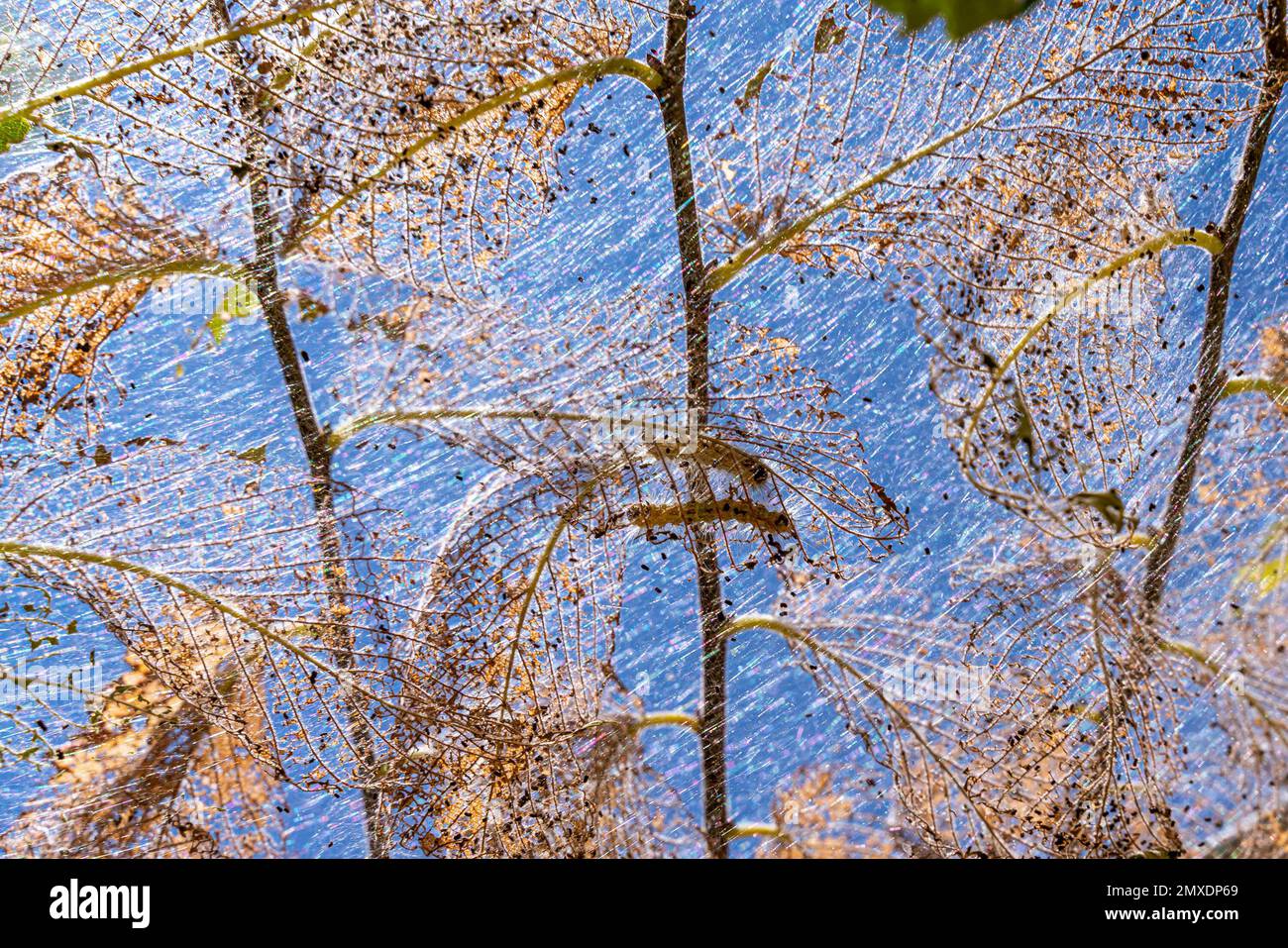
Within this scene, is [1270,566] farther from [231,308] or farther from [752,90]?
[231,308]

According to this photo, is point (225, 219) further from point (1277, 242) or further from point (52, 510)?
point (1277, 242)

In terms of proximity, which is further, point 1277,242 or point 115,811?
point 1277,242

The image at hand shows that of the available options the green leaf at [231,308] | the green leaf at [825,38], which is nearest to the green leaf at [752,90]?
the green leaf at [825,38]

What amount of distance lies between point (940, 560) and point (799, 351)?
241mm

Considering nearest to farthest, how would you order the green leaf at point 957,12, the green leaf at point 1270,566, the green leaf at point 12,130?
the green leaf at point 957,12, the green leaf at point 12,130, the green leaf at point 1270,566

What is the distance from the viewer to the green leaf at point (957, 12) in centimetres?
25

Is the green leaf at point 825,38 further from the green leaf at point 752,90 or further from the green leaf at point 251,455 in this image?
the green leaf at point 251,455

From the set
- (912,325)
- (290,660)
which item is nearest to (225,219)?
(290,660)

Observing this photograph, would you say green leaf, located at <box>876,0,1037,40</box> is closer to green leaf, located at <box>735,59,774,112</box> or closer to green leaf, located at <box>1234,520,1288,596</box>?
green leaf, located at <box>735,59,774,112</box>

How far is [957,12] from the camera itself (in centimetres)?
25

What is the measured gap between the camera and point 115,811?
0.86 m

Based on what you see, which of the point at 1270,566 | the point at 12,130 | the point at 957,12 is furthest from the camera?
the point at 1270,566

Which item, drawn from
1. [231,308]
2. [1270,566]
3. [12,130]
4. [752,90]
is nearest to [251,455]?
[231,308]

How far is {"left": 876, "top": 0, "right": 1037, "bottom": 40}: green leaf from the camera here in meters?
0.25
